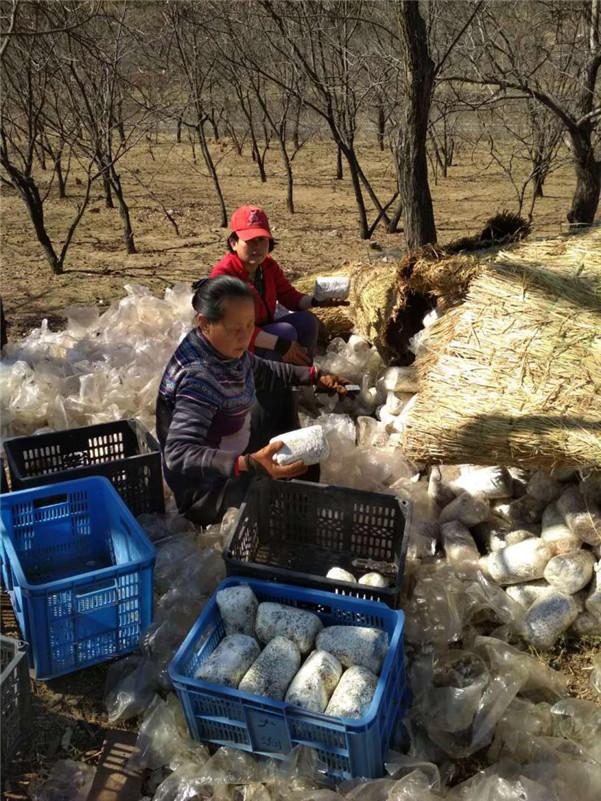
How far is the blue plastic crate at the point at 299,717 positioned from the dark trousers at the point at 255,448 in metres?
0.70

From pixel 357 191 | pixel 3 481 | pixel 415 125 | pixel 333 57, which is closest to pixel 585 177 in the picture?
pixel 415 125

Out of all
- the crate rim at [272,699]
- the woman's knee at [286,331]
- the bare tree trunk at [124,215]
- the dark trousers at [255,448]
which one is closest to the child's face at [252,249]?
the woman's knee at [286,331]

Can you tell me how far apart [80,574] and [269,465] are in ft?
2.39

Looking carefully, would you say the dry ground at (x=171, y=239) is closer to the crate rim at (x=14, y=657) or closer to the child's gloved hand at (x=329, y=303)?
the crate rim at (x=14, y=657)

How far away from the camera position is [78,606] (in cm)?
234

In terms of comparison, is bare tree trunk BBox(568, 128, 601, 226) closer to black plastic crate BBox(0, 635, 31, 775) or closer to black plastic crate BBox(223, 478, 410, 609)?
black plastic crate BBox(223, 478, 410, 609)

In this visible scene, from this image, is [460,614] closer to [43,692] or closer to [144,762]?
[144,762]

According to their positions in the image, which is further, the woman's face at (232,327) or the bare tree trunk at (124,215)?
the bare tree trunk at (124,215)

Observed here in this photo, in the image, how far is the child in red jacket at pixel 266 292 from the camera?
3.66 meters

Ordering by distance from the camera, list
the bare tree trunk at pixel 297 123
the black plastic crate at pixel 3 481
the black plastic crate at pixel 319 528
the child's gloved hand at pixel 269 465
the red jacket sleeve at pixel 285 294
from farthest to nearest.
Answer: the bare tree trunk at pixel 297 123
the red jacket sleeve at pixel 285 294
the black plastic crate at pixel 3 481
the black plastic crate at pixel 319 528
the child's gloved hand at pixel 269 465

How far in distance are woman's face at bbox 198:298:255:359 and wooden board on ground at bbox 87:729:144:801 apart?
4.21 feet

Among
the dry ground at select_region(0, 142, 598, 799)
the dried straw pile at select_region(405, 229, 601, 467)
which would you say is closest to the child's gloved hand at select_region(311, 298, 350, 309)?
the dried straw pile at select_region(405, 229, 601, 467)

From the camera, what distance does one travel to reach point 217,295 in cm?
256

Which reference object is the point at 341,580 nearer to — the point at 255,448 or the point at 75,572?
the point at 255,448
